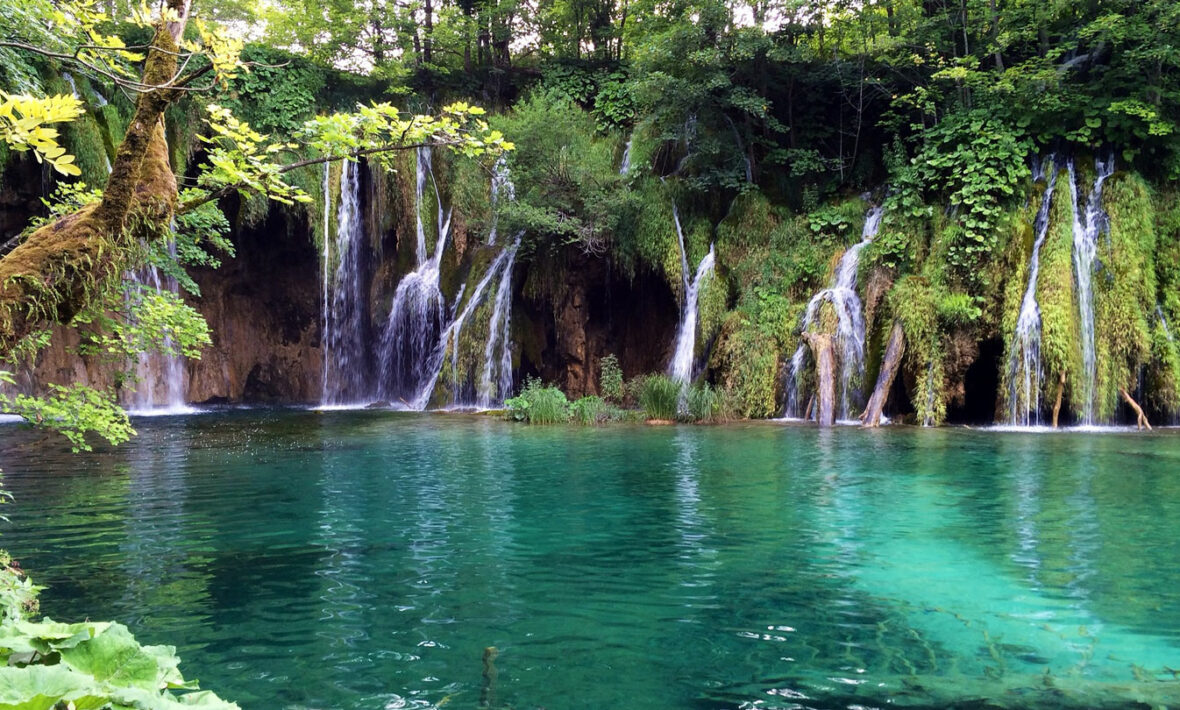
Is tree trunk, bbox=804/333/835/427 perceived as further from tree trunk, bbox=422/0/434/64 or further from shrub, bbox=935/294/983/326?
tree trunk, bbox=422/0/434/64

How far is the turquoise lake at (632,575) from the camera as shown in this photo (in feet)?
12.1

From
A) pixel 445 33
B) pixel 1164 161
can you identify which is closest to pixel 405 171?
pixel 445 33

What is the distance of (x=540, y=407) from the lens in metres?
16.5

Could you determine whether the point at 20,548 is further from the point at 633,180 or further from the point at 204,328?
the point at 633,180

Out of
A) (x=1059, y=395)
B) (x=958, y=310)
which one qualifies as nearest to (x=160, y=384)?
(x=958, y=310)

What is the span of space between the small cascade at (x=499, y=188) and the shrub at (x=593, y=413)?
5.75 m

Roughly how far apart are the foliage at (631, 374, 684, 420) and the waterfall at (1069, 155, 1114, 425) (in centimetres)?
776

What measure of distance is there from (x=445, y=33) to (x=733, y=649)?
73.8 feet

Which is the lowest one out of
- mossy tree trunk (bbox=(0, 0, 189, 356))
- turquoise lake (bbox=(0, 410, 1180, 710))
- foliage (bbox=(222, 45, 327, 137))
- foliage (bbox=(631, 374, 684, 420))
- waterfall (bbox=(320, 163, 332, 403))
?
turquoise lake (bbox=(0, 410, 1180, 710))

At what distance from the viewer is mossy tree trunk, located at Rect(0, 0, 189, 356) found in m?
3.56

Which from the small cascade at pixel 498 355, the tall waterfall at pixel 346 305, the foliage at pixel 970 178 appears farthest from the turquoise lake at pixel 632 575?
the tall waterfall at pixel 346 305

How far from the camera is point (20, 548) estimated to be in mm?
5824

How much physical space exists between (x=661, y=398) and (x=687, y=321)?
10.1 ft

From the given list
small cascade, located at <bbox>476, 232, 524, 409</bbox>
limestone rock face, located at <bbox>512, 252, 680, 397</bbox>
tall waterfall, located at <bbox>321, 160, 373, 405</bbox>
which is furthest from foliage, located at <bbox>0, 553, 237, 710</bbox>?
tall waterfall, located at <bbox>321, 160, 373, 405</bbox>
